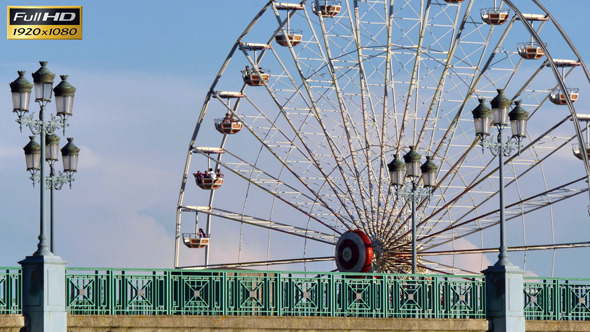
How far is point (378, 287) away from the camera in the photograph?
34562 millimetres

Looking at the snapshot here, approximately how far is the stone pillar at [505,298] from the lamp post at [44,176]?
1008cm

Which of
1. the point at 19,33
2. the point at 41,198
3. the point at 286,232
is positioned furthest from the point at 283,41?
the point at 41,198

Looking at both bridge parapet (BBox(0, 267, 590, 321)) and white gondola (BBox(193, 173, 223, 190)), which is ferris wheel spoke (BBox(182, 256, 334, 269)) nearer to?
white gondola (BBox(193, 173, 223, 190))

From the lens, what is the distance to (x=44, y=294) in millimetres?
30391

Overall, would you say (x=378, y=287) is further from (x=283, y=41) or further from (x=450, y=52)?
(x=283, y=41)

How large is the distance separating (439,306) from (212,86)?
33551 mm

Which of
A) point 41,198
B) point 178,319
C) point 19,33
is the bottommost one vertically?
point 178,319

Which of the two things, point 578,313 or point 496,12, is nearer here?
point 578,313

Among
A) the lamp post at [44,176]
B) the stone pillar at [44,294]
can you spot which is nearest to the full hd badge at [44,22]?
the lamp post at [44,176]

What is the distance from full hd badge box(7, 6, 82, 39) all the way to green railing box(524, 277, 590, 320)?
19.3 meters

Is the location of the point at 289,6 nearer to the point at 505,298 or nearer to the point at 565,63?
the point at 565,63

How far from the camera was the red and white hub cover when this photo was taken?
5816cm

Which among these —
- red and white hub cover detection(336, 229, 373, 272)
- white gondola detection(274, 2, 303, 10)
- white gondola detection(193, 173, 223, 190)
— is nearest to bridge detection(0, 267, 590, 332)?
red and white hub cover detection(336, 229, 373, 272)

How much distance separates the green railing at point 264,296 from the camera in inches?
1243
